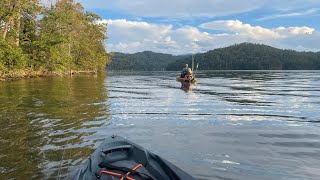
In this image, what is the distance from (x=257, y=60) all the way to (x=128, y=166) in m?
176

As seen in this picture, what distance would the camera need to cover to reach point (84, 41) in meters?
65.9

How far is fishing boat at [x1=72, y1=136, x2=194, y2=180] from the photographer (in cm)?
371

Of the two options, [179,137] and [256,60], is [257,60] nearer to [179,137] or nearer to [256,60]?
[256,60]

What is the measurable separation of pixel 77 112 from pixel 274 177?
29.3 feet

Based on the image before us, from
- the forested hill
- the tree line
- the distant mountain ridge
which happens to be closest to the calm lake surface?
the tree line

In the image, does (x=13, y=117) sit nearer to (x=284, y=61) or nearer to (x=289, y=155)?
(x=289, y=155)

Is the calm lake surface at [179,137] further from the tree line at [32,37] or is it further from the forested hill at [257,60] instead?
the forested hill at [257,60]

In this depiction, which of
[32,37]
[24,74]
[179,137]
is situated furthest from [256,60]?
[179,137]

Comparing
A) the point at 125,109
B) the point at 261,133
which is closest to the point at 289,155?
the point at 261,133

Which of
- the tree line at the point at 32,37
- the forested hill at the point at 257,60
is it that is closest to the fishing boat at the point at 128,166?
the tree line at the point at 32,37

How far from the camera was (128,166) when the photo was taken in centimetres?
387

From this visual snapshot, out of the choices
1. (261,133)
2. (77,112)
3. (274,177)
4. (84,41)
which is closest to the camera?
(274,177)

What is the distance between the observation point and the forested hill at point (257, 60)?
15812 centimetres

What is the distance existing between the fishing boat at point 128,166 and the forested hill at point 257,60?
539 feet
